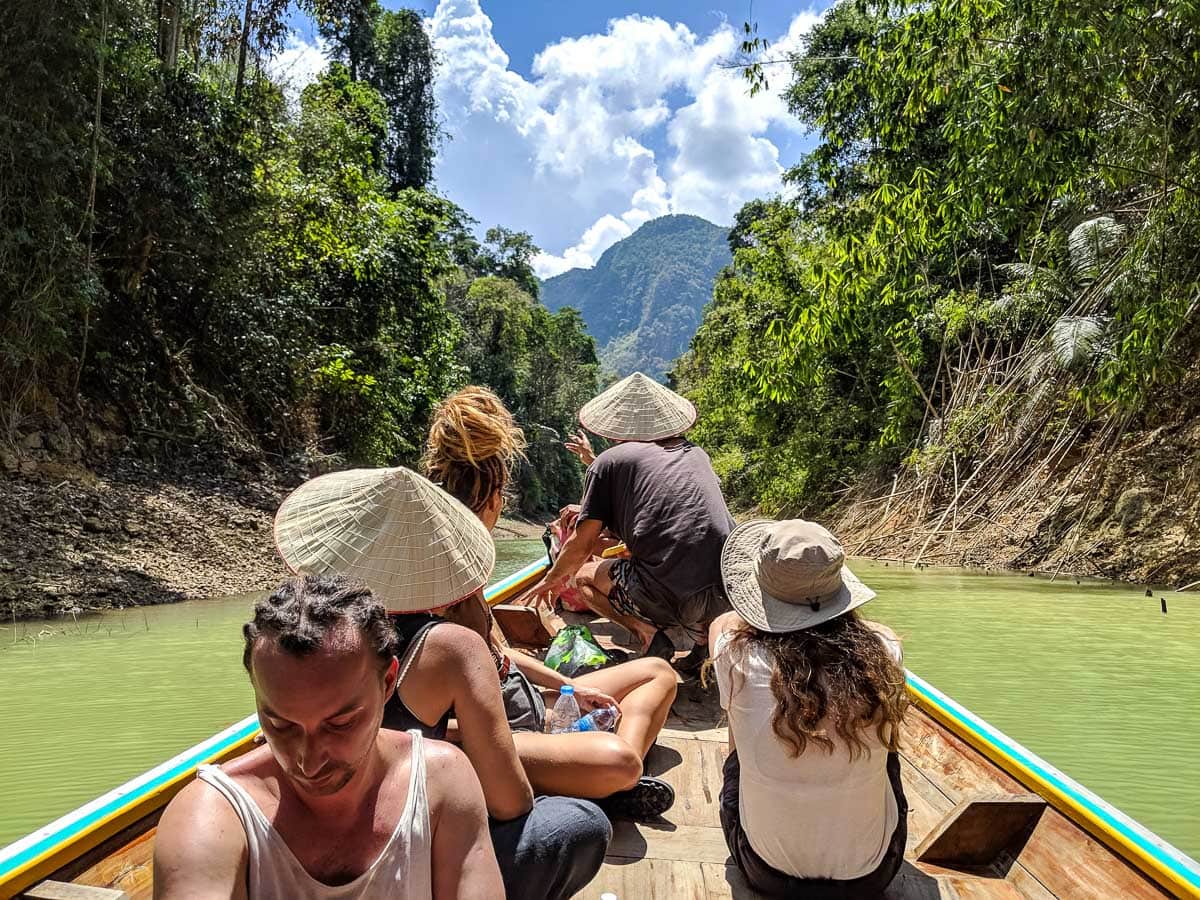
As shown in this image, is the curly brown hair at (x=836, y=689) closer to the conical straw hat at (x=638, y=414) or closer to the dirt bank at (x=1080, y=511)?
the conical straw hat at (x=638, y=414)

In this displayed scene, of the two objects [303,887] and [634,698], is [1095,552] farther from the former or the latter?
[303,887]

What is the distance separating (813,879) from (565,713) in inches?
34.4

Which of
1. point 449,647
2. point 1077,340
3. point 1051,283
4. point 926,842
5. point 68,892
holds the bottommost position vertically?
point 926,842

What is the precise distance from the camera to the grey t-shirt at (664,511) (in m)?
3.51

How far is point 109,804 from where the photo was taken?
79.0 inches

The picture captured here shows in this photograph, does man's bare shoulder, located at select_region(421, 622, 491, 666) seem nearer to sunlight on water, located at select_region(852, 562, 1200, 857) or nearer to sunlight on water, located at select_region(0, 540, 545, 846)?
sunlight on water, located at select_region(0, 540, 545, 846)

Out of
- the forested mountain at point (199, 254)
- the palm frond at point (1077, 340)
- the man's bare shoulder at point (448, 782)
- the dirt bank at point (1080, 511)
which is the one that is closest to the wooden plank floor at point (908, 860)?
the man's bare shoulder at point (448, 782)

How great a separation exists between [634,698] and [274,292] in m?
13.0

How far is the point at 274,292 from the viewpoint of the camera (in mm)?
14047

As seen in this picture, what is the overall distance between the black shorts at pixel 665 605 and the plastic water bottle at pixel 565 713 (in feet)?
3.49

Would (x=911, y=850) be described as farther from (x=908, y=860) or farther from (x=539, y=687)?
(x=539, y=687)

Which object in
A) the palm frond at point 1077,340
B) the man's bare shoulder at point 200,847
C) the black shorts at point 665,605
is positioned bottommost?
the black shorts at point 665,605

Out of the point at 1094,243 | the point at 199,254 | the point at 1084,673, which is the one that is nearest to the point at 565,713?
the point at 1084,673

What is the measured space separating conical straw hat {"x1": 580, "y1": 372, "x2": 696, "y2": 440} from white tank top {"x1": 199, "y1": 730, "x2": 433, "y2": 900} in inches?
106
